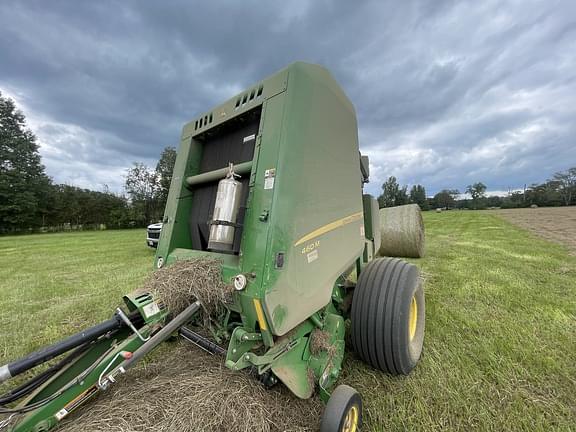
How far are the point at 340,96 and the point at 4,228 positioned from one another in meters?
41.1

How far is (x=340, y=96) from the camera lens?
92.2 inches

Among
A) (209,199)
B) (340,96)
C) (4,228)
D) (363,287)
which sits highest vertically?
(340,96)

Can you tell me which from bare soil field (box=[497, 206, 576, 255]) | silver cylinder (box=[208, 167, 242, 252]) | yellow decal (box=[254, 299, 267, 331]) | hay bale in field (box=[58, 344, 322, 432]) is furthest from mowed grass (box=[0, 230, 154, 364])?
bare soil field (box=[497, 206, 576, 255])

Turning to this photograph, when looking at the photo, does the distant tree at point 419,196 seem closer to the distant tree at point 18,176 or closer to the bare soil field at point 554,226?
the bare soil field at point 554,226

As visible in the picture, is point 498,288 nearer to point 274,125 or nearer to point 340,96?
point 340,96

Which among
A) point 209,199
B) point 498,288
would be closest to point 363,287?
point 209,199

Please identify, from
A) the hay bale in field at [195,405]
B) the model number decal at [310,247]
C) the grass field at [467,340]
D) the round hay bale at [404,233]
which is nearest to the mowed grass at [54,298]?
the grass field at [467,340]

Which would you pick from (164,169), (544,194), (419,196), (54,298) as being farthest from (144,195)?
(544,194)

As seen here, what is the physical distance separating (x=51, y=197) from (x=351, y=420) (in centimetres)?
4331

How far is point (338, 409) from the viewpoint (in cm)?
156

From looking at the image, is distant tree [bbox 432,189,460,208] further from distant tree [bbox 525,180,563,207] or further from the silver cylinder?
the silver cylinder

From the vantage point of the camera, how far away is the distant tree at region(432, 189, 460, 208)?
3066 inches

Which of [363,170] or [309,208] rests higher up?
[363,170]

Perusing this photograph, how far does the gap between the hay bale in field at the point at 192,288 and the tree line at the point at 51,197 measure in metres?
35.0
